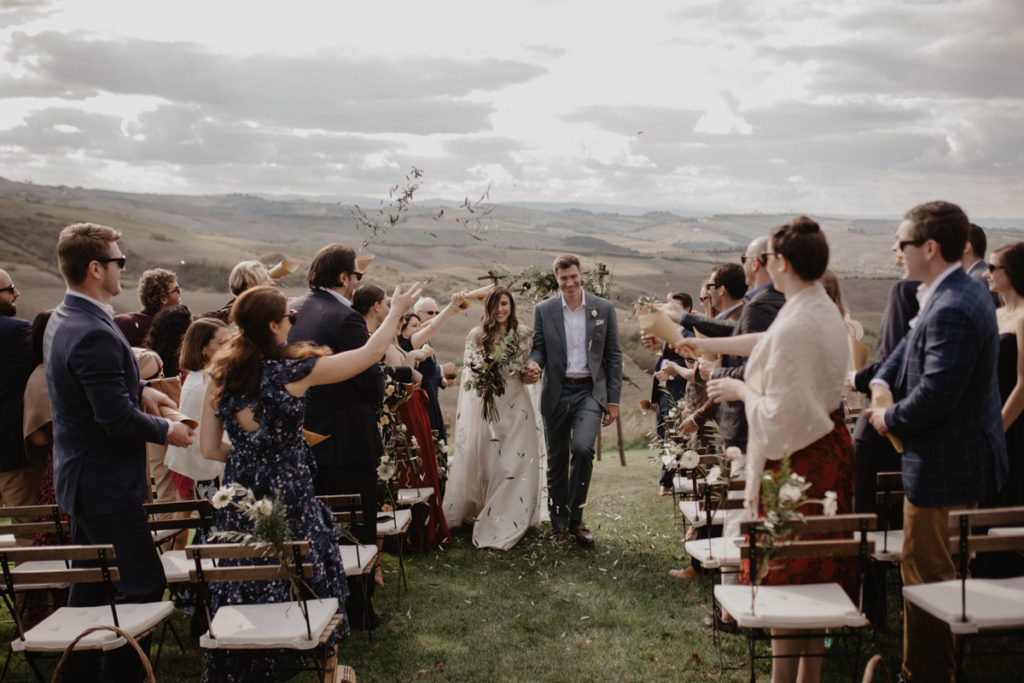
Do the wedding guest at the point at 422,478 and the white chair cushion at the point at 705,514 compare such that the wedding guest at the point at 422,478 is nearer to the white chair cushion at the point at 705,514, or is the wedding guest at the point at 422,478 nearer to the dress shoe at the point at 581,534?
the dress shoe at the point at 581,534

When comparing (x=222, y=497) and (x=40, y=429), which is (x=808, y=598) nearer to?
(x=222, y=497)

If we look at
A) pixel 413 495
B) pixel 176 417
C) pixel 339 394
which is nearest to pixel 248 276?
pixel 339 394

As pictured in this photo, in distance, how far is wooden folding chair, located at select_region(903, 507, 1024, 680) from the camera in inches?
130

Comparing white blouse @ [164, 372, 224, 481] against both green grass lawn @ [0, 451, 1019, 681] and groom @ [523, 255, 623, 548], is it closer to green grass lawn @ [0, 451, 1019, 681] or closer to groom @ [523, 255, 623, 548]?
green grass lawn @ [0, 451, 1019, 681]

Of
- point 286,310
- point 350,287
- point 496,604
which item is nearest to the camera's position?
point 286,310

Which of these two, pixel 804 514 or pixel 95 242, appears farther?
pixel 95 242

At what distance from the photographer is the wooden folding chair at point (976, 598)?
3.31 meters

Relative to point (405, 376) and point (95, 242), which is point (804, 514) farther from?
point (95, 242)

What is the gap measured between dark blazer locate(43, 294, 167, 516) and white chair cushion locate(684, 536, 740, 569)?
11.2ft

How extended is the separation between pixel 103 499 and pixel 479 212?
404 cm

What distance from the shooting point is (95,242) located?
413cm

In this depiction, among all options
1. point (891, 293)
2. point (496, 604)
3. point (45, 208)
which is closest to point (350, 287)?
point (496, 604)

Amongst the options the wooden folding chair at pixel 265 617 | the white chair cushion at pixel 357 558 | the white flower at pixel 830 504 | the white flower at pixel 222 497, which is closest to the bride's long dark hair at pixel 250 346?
the white flower at pixel 222 497

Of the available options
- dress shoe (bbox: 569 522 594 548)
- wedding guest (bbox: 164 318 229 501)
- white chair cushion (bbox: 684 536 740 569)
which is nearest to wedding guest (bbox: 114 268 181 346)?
wedding guest (bbox: 164 318 229 501)
